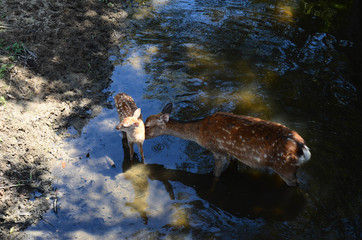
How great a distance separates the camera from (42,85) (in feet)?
20.7

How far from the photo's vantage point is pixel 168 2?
32.5ft

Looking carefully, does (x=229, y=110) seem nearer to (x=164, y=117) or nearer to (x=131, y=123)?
(x=164, y=117)

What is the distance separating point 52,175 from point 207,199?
2.44 metres

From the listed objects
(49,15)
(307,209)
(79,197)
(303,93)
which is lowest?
(79,197)

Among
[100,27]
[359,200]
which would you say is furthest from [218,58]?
[359,200]

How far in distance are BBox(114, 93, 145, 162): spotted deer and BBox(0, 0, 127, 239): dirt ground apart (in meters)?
0.83

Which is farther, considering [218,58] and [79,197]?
[218,58]

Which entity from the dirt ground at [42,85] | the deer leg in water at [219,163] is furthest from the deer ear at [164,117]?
the dirt ground at [42,85]

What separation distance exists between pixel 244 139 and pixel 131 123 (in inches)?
67.4

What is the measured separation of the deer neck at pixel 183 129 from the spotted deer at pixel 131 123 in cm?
49

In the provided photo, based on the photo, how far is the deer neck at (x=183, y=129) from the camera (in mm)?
5324

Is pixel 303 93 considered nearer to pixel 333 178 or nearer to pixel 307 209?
pixel 333 178

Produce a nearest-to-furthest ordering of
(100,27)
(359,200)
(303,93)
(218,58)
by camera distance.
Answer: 1. (359,200)
2. (303,93)
3. (218,58)
4. (100,27)

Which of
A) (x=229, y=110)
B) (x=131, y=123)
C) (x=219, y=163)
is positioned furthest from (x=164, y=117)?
(x=229, y=110)
